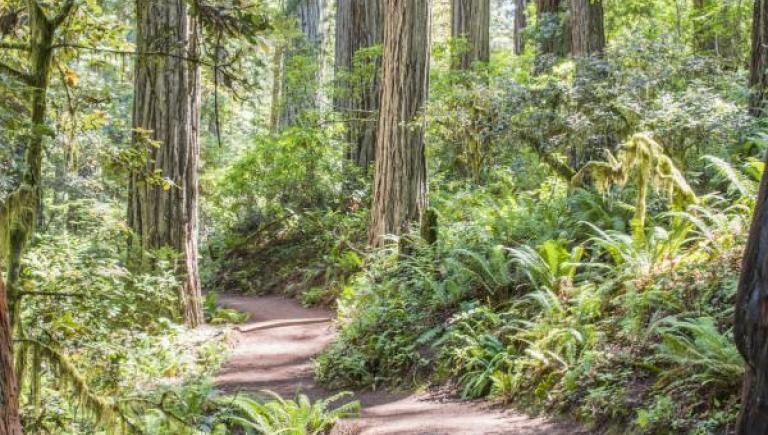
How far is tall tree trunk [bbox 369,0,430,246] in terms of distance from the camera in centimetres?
1085

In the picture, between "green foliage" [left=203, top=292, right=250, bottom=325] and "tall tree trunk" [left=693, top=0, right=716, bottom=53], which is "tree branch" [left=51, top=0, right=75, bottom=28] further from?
"tall tree trunk" [left=693, top=0, right=716, bottom=53]

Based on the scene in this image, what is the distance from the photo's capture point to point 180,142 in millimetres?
9812

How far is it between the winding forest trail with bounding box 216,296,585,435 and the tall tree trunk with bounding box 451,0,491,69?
25.3 ft

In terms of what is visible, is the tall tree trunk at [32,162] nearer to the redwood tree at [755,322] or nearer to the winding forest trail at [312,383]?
the winding forest trail at [312,383]

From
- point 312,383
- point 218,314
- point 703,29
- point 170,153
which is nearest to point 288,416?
point 312,383

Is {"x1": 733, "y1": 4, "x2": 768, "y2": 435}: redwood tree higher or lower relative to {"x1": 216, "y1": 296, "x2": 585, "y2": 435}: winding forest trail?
higher

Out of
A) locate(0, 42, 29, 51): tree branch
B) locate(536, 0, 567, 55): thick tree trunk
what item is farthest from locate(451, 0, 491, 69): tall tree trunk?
locate(0, 42, 29, 51): tree branch

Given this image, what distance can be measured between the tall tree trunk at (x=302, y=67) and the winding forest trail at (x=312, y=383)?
5.90 meters

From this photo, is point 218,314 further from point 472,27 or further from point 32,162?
point 472,27

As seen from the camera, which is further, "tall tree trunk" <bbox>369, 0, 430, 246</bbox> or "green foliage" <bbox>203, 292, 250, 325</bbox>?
"green foliage" <bbox>203, 292, 250, 325</bbox>

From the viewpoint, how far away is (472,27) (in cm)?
1823

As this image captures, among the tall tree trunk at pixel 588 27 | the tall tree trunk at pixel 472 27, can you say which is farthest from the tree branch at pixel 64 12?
the tall tree trunk at pixel 472 27

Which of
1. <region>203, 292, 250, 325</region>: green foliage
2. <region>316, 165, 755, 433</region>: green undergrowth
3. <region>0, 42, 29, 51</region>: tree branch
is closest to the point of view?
<region>0, 42, 29, 51</region>: tree branch

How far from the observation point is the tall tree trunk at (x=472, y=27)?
18.0m
